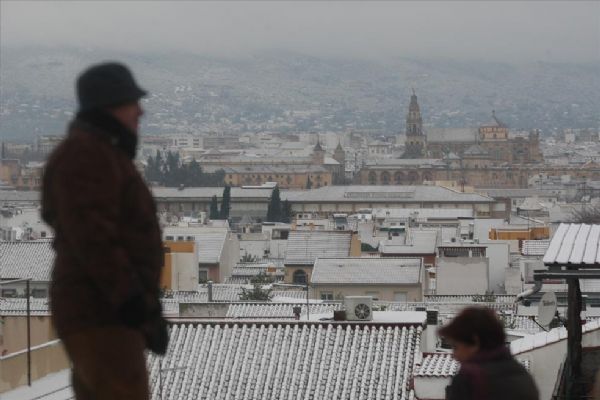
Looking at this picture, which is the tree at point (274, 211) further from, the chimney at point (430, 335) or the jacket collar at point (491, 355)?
the jacket collar at point (491, 355)

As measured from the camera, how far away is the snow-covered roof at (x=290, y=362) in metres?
12.4

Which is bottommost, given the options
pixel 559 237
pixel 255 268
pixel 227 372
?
pixel 255 268

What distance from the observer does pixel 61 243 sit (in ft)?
10.9

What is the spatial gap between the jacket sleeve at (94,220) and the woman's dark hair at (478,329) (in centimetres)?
71

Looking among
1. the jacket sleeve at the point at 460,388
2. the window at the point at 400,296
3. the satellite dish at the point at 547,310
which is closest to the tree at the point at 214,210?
the window at the point at 400,296

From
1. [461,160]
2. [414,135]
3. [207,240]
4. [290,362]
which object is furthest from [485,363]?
[414,135]

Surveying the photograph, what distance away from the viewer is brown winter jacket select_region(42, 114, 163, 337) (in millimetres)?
3256

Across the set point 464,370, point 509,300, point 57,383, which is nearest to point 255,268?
point 509,300

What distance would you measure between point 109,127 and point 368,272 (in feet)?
105

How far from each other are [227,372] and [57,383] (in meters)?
5.45

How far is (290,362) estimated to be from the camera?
12.8 m

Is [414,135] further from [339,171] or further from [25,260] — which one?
[25,260]

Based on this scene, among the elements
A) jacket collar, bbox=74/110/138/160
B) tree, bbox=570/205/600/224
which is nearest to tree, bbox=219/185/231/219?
tree, bbox=570/205/600/224

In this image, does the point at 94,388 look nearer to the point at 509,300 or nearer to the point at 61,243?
the point at 61,243
